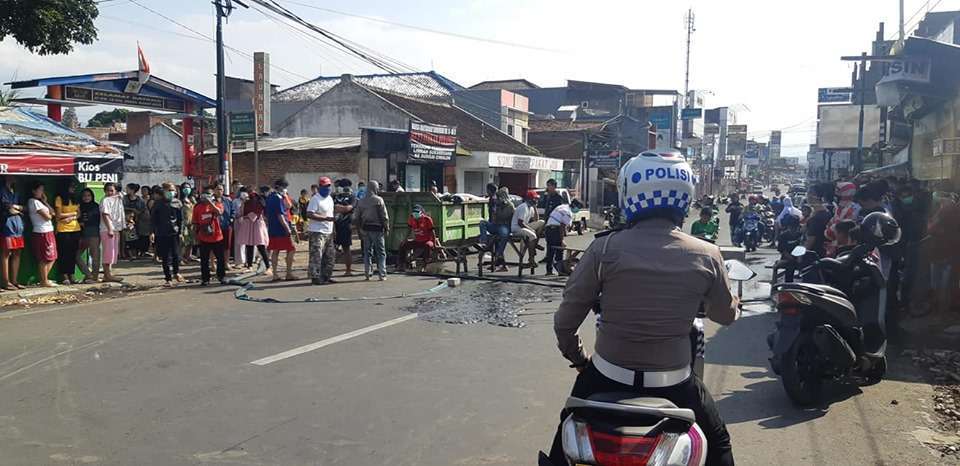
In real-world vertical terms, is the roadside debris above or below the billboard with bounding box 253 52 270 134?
below

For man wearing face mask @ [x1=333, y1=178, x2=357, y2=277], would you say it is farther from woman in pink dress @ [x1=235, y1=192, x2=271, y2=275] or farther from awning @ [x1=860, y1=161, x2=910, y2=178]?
awning @ [x1=860, y1=161, x2=910, y2=178]

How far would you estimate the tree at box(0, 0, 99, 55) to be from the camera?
13.9 meters

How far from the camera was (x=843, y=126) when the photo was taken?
38406 millimetres

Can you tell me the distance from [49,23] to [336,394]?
1221 cm

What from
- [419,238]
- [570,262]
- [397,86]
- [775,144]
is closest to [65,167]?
[419,238]

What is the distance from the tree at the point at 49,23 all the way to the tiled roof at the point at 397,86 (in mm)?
29386

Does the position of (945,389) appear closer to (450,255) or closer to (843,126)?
(450,255)

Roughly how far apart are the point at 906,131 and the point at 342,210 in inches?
557

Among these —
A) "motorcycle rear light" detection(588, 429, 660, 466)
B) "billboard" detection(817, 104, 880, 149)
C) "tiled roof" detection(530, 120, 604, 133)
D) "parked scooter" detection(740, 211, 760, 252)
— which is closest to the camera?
"motorcycle rear light" detection(588, 429, 660, 466)

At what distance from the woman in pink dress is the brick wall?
12.9 m

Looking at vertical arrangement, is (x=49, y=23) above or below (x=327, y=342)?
above

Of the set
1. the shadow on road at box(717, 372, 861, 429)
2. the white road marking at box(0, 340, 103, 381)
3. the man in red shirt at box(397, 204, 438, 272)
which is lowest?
the white road marking at box(0, 340, 103, 381)

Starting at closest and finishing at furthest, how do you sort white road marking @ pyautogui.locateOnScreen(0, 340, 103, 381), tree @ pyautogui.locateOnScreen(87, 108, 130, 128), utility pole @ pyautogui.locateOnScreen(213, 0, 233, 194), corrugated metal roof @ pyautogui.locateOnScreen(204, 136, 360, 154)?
1. white road marking @ pyautogui.locateOnScreen(0, 340, 103, 381)
2. utility pole @ pyautogui.locateOnScreen(213, 0, 233, 194)
3. corrugated metal roof @ pyautogui.locateOnScreen(204, 136, 360, 154)
4. tree @ pyautogui.locateOnScreen(87, 108, 130, 128)

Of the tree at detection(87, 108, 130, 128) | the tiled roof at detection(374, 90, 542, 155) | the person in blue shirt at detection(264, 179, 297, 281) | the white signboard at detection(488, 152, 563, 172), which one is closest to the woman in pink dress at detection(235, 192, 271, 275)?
the person in blue shirt at detection(264, 179, 297, 281)
